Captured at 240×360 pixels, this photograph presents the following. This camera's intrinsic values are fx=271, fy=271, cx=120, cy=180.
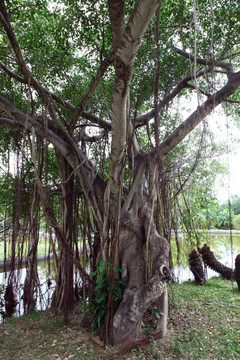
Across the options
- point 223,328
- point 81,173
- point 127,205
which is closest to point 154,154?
point 127,205

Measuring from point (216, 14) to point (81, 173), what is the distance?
270 centimetres

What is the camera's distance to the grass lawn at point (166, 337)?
2445 millimetres

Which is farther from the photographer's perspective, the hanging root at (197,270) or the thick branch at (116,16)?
the hanging root at (197,270)

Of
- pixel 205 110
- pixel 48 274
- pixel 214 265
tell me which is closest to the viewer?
pixel 205 110

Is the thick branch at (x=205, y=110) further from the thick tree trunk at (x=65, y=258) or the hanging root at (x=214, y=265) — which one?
the hanging root at (x=214, y=265)

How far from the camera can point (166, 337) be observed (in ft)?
8.78

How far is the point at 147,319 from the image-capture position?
2.98 metres

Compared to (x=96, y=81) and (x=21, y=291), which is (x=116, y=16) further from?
(x=21, y=291)

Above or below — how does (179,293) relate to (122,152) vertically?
below

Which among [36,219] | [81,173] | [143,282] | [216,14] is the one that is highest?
[216,14]

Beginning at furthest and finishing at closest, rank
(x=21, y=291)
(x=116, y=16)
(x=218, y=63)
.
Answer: (x=21, y=291) → (x=218, y=63) → (x=116, y=16)

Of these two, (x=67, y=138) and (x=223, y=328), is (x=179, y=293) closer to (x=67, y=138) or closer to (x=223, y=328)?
(x=223, y=328)

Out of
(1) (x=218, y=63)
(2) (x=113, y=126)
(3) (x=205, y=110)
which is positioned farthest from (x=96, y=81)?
(1) (x=218, y=63)

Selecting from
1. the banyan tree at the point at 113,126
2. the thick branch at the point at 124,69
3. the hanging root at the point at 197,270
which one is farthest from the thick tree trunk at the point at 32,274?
the hanging root at the point at 197,270
